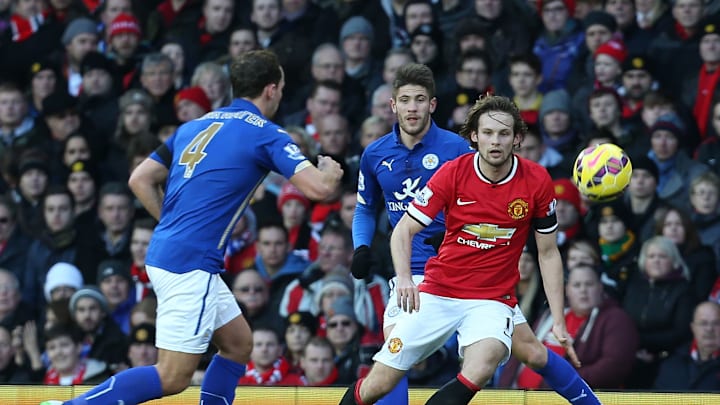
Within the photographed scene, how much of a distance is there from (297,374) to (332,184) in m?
3.87

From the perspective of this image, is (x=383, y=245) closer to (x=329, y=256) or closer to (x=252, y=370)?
(x=329, y=256)

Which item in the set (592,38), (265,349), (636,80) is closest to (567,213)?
(636,80)

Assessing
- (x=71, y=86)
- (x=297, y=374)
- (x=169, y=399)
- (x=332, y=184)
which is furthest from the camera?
(x=71, y=86)

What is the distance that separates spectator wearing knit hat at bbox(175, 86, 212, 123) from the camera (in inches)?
497

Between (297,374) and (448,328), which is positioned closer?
(448,328)

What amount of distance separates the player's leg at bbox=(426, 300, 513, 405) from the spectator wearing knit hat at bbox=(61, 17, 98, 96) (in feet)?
23.3

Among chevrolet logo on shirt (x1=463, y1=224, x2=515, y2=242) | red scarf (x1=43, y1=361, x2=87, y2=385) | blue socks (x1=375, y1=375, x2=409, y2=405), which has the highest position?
chevrolet logo on shirt (x1=463, y1=224, x2=515, y2=242)

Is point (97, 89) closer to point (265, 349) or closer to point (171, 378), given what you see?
point (265, 349)

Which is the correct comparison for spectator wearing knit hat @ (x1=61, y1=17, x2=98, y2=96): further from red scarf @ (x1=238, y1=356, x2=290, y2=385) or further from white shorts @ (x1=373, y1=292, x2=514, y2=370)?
white shorts @ (x1=373, y1=292, x2=514, y2=370)

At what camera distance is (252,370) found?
11078 mm

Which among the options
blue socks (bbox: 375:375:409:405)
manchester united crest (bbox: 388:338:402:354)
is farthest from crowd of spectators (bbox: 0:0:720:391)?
manchester united crest (bbox: 388:338:402:354)

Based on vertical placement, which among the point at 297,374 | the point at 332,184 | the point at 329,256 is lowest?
the point at 297,374

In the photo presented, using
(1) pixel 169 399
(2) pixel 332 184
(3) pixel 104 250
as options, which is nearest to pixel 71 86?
(3) pixel 104 250

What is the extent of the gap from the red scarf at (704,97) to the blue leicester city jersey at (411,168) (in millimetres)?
3929
